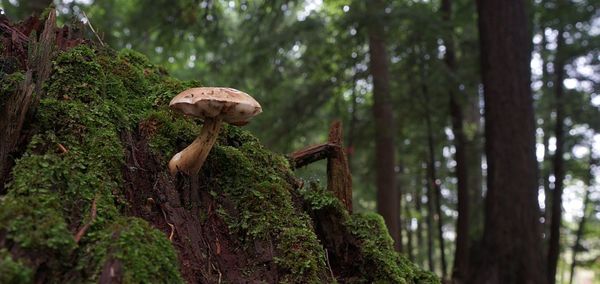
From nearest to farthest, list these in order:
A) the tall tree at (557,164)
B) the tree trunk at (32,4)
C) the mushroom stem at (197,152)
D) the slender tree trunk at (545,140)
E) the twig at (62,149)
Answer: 1. the twig at (62,149)
2. the mushroom stem at (197,152)
3. the tree trunk at (32,4)
4. the tall tree at (557,164)
5. the slender tree trunk at (545,140)

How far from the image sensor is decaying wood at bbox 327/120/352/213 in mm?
3100

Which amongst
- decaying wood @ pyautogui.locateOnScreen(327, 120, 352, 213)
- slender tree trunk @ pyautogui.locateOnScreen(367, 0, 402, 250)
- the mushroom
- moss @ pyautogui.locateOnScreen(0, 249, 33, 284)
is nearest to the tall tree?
slender tree trunk @ pyautogui.locateOnScreen(367, 0, 402, 250)

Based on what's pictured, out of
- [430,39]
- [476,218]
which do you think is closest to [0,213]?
[430,39]

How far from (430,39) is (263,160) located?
6307mm

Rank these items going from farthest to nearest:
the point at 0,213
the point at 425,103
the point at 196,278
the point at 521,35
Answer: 1. the point at 425,103
2. the point at 521,35
3. the point at 196,278
4. the point at 0,213

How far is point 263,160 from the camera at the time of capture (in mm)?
2939

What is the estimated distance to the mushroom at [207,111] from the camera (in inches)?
83.8

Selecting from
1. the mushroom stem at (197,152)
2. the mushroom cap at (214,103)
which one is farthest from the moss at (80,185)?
the mushroom cap at (214,103)

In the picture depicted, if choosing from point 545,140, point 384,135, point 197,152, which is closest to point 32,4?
point 197,152

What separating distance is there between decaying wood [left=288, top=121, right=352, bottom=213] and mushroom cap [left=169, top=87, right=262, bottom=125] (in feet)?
3.17

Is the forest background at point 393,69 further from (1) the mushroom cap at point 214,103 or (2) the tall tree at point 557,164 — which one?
(1) the mushroom cap at point 214,103

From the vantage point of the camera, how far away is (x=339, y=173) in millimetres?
3139

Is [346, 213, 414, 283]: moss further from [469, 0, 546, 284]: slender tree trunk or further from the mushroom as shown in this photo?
[469, 0, 546, 284]: slender tree trunk

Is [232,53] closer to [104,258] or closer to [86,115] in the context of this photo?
[86,115]
